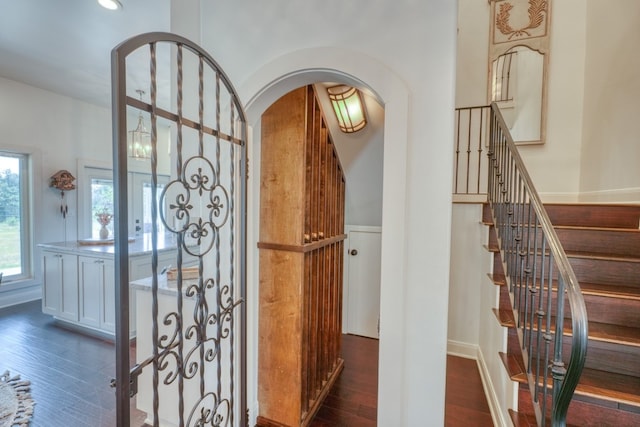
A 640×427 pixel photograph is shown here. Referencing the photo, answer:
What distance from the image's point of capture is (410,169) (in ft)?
4.47

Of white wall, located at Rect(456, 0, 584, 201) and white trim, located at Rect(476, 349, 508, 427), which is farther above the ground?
white wall, located at Rect(456, 0, 584, 201)

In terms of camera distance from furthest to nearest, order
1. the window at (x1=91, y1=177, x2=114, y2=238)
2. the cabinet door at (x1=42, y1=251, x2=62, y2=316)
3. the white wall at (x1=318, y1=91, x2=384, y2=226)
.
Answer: the window at (x1=91, y1=177, x2=114, y2=238) → the cabinet door at (x1=42, y1=251, x2=62, y2=316) → the white wall at (x1=318, y1=91, x2=384, y2=226)

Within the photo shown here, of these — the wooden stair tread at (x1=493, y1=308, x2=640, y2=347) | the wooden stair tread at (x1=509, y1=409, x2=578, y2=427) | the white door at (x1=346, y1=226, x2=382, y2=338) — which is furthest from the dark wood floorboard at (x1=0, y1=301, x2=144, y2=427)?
the wooden stair tread at (x1=493, y1=308, x2=640, y2=347)

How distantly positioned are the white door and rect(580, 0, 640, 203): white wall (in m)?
2.12

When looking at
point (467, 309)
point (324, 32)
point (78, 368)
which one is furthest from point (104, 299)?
point (467, 309)

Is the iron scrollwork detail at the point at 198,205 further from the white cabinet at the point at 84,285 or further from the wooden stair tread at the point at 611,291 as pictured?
the wooden stair tread at the point at 611,291

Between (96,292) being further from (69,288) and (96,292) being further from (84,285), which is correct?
(69,288)

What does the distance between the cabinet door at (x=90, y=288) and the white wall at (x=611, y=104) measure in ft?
16.5

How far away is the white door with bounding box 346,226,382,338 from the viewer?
3.30 metres

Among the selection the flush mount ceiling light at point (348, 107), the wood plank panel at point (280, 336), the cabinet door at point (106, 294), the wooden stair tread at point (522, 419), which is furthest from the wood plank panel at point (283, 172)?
the cabinet door at point (106, 294)

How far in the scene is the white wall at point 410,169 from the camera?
1.32m

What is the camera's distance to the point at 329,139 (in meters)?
2.23

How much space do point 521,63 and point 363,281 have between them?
3097 mm

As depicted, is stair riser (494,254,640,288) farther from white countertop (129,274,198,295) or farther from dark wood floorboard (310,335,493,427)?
white countertop (129,274,198,295)
